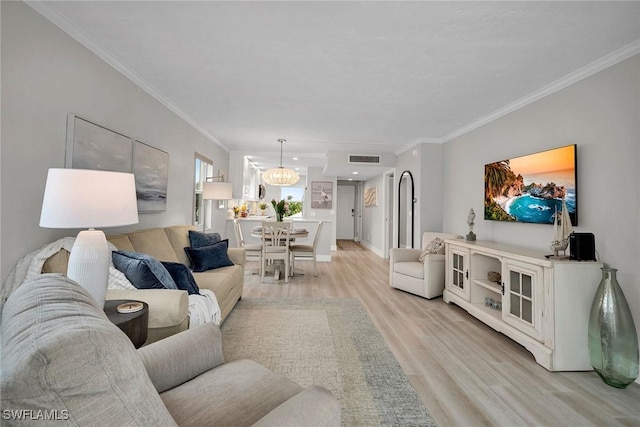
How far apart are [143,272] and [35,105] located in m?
1.23

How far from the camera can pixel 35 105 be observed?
192 cm

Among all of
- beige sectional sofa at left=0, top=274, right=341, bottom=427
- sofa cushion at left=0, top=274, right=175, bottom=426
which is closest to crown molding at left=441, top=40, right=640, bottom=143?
beige sectional sofa at left=0, top=274, right=341, bottom=427

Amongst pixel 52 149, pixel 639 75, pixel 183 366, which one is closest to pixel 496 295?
pixel 639 75

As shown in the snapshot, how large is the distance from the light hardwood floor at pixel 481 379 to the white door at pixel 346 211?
737 centimetres

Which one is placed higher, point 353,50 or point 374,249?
point 353,50

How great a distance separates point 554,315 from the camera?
2387 mm

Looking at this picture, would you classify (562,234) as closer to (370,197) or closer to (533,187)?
(533,187)

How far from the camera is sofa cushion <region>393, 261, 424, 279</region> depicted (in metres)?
4.21

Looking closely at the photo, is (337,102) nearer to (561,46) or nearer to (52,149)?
(561,46)

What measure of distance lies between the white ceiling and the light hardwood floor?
2.44 metres

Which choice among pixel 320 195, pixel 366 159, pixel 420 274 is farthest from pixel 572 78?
pixel 320 195

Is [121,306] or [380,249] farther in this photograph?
[380,249]

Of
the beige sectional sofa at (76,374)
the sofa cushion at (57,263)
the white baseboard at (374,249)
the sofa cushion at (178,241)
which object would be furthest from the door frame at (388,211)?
the beige sectional sofa at (76,374)

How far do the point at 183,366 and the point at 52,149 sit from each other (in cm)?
178
